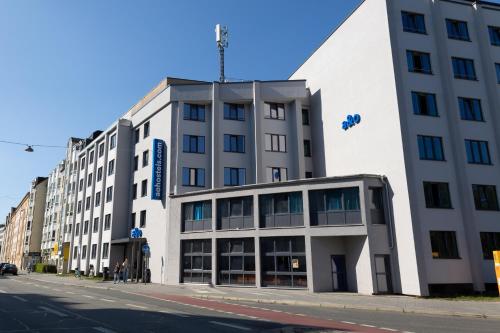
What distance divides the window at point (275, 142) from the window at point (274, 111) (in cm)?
188

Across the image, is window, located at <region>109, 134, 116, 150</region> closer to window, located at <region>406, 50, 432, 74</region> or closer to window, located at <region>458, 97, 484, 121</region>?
window, located at <region>406, 50, 432, 74</region>

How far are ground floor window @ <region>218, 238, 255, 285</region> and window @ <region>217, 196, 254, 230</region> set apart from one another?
1091 mm

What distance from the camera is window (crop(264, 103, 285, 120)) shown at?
39.0m

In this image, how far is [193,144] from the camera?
3709cm

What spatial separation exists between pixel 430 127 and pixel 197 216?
60.1ft

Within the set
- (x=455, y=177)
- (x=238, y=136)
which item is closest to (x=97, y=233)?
(x=238, y=136)

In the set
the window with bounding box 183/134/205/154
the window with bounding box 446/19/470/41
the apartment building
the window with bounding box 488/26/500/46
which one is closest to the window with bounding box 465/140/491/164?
the apartment building

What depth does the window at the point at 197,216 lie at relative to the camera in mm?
32469

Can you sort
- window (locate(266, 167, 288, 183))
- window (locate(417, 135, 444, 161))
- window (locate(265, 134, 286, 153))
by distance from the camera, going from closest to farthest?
window (locate(417, 135, 444, 161)), window (locate(266, 167, 288, 183)), window (locate(265, 134, 286, 153))

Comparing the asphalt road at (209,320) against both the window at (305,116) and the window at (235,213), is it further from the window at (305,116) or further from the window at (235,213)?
the window at (305,116)

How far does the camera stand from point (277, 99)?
128 feet

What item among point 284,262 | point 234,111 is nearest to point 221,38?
point 234,111

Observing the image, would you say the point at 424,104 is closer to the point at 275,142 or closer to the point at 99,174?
the point at 275,142

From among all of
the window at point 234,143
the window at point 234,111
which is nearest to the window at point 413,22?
the window at point 234,111
